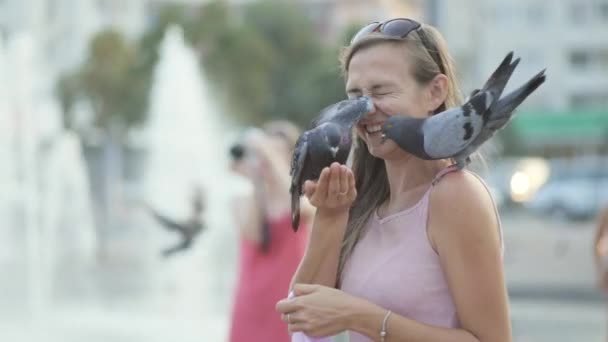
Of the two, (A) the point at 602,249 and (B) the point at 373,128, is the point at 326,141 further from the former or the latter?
(A) the point at 602,249

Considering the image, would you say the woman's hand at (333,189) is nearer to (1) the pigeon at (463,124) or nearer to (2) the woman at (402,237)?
(2) the woman at (402,237)

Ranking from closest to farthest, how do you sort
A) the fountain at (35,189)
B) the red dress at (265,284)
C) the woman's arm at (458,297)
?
1. the woman's arm at (458,297)
2. the red dress at (265,284)
3. the fountain at (35,189)

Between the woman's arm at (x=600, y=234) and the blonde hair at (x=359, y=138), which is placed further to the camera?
the woman's arm at (x=600, y=234)

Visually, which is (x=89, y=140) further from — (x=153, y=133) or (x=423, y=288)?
(x=423, y=288)

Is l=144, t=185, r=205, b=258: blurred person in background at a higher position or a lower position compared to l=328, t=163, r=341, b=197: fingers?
higher

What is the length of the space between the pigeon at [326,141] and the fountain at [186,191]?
7952mm

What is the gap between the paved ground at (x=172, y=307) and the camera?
9180 millimetres

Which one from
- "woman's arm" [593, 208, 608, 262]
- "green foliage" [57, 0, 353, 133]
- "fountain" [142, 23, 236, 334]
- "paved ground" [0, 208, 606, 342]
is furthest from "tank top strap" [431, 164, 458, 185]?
"green foliage" [57, 0, 353, 133]

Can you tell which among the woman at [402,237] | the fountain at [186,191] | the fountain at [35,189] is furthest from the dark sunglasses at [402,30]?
the fountain at [186,191]

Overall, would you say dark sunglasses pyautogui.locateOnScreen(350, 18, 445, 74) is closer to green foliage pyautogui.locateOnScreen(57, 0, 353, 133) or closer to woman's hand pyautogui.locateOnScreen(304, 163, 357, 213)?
woman's hand pyautogui.locateOnScreen(304, 163, 357, 213)

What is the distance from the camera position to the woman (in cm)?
213

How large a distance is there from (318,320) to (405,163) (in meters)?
0.39

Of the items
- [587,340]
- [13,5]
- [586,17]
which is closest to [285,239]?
[587,340]

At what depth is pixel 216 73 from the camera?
31.8 metres
